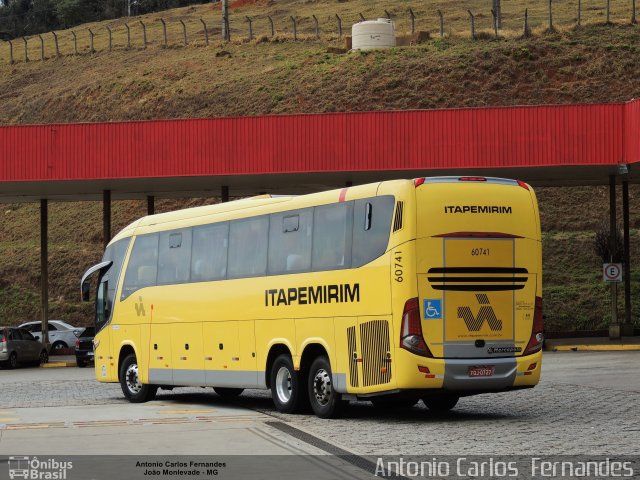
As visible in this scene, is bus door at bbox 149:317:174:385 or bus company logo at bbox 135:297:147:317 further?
bus company logo at bbox 135:297:147:317

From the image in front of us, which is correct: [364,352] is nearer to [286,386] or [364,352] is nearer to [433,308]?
[433,308]

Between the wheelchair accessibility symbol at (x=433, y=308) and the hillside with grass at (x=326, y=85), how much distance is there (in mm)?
31730

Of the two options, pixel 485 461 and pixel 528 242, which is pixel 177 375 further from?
pixel 485 461

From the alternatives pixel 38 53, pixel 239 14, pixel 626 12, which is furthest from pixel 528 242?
pixel 239 14

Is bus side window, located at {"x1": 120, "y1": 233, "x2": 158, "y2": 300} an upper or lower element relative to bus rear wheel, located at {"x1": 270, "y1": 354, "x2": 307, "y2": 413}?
upper

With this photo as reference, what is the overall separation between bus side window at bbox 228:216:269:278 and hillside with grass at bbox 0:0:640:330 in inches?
1159

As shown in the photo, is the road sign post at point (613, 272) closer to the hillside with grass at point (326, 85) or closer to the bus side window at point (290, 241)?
the hillside with grass at point (326, 85)

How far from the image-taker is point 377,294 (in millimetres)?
17188

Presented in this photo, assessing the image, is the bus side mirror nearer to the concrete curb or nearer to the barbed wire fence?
the concrete curb

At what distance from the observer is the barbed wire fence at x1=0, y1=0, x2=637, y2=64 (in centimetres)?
8619

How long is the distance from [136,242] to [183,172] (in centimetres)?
1345

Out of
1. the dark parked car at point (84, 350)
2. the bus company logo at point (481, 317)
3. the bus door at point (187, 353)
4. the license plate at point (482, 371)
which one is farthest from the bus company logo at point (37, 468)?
the dark parked car at point (84, 350)

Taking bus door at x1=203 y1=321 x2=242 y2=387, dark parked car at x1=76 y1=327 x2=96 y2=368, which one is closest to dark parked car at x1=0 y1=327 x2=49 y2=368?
dark parked car at x1=76 y1=327 x2=96 y2=368

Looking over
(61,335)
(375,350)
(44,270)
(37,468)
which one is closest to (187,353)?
(375,350)
